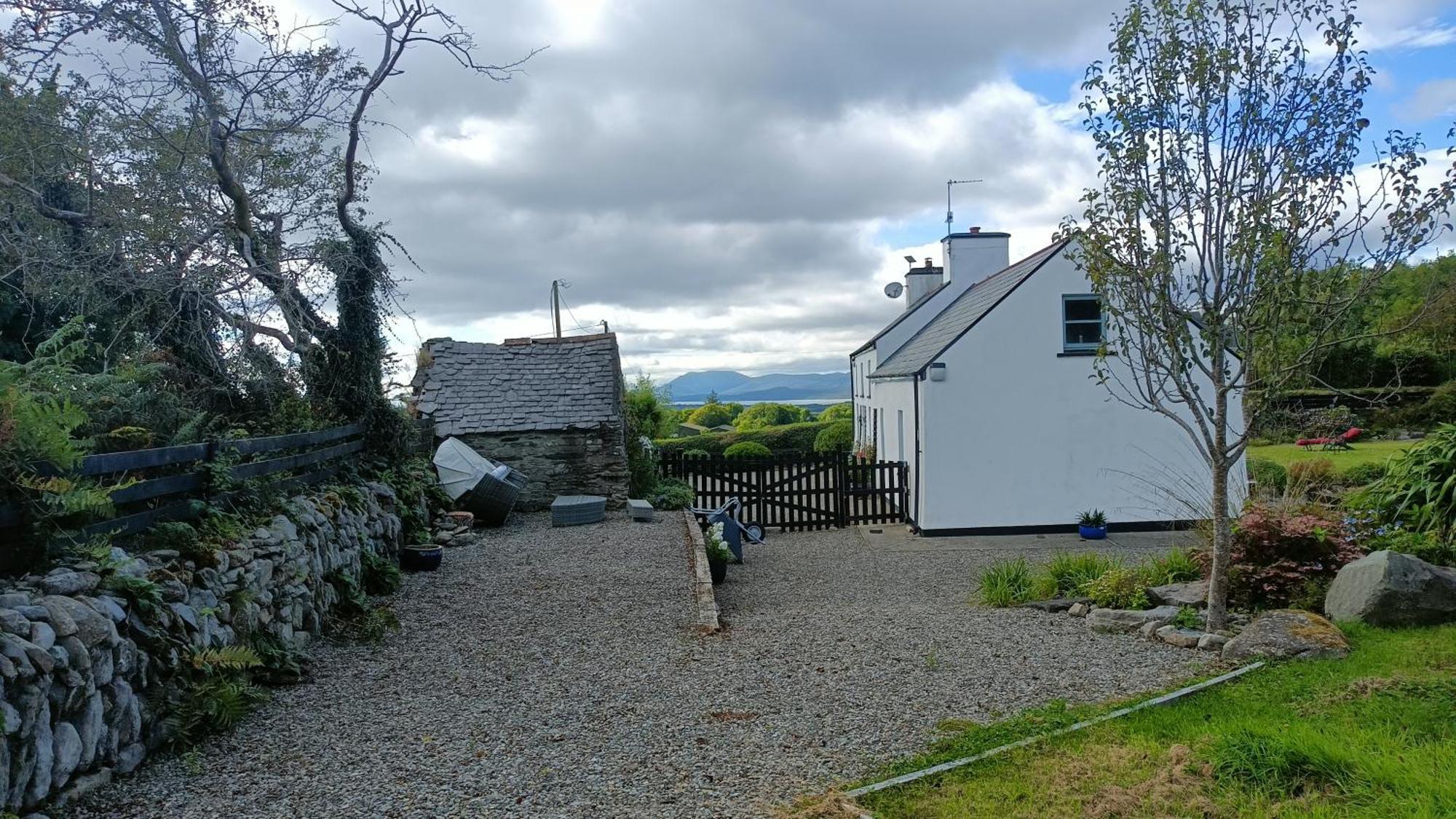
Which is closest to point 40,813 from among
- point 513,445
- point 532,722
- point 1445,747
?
point 532,722

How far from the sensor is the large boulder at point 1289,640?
679 cm

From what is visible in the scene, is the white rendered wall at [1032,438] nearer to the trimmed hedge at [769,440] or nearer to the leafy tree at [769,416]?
the trimmed hedge at [769,440]

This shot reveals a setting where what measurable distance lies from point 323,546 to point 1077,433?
13.6 m

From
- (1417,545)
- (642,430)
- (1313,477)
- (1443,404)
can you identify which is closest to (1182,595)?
(1417,545)

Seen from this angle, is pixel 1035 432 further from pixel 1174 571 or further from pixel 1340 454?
pixel 1340 454

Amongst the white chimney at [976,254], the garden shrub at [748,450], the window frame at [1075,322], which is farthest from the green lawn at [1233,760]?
the garden shrub at [748,450]

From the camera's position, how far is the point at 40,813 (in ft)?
13.9

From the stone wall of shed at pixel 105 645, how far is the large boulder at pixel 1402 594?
8829 mm

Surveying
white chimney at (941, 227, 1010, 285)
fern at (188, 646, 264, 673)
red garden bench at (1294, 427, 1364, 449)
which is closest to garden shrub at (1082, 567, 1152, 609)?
fern at (188, 646, 264, 673)

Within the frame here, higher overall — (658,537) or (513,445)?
(513,445)

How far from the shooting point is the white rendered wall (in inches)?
672

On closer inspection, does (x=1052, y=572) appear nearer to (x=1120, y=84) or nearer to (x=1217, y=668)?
(x=1217, y=668)

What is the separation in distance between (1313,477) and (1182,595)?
802 cm

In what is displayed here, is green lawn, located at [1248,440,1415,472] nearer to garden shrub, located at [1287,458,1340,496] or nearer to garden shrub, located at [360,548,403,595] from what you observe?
garden shrub, located at [1287,458,1340,496]
